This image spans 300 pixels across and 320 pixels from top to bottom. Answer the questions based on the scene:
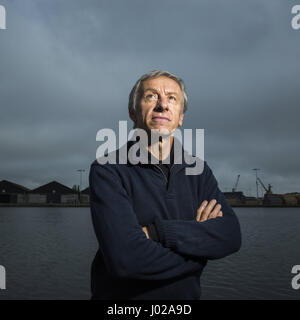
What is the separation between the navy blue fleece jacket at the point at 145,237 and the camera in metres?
2.14

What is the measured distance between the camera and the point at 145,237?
221 cm

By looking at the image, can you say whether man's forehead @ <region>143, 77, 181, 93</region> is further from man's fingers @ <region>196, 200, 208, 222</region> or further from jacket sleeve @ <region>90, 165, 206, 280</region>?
man's fingers @ <region>196, 200, 208, 222</region>

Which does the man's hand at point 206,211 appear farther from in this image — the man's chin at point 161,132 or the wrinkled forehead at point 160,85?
the wrinkled forehead at point 160,85

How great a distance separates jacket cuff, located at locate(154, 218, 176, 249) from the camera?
2244 mm

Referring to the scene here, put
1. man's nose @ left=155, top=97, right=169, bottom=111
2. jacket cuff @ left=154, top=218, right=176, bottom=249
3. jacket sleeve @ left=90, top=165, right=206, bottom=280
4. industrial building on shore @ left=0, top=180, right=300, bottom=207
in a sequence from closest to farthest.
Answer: jacket sleeve @ left=90, top=165, right=206, bottom=280 → jacket cuff @ left=154, top=218, right=176, bottom=249 → man's nose @ left=155, top=97, right=169, bottom=111 → industrial building on shore @ left=0, top=180, right=300, bottom=207

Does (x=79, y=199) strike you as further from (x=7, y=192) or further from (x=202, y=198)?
(x=202, y=198)

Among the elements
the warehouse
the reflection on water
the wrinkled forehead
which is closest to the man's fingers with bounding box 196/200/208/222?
the wrinkled forehead

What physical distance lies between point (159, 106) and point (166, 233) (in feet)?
3.12

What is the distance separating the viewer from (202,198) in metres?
2.64

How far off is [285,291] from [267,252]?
310 inches

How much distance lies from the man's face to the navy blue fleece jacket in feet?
1.04

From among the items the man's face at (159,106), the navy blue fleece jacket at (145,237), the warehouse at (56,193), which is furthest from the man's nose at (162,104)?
the warehouse at (56,193)

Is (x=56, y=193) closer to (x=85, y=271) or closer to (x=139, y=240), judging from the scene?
(x=85, y=271)
